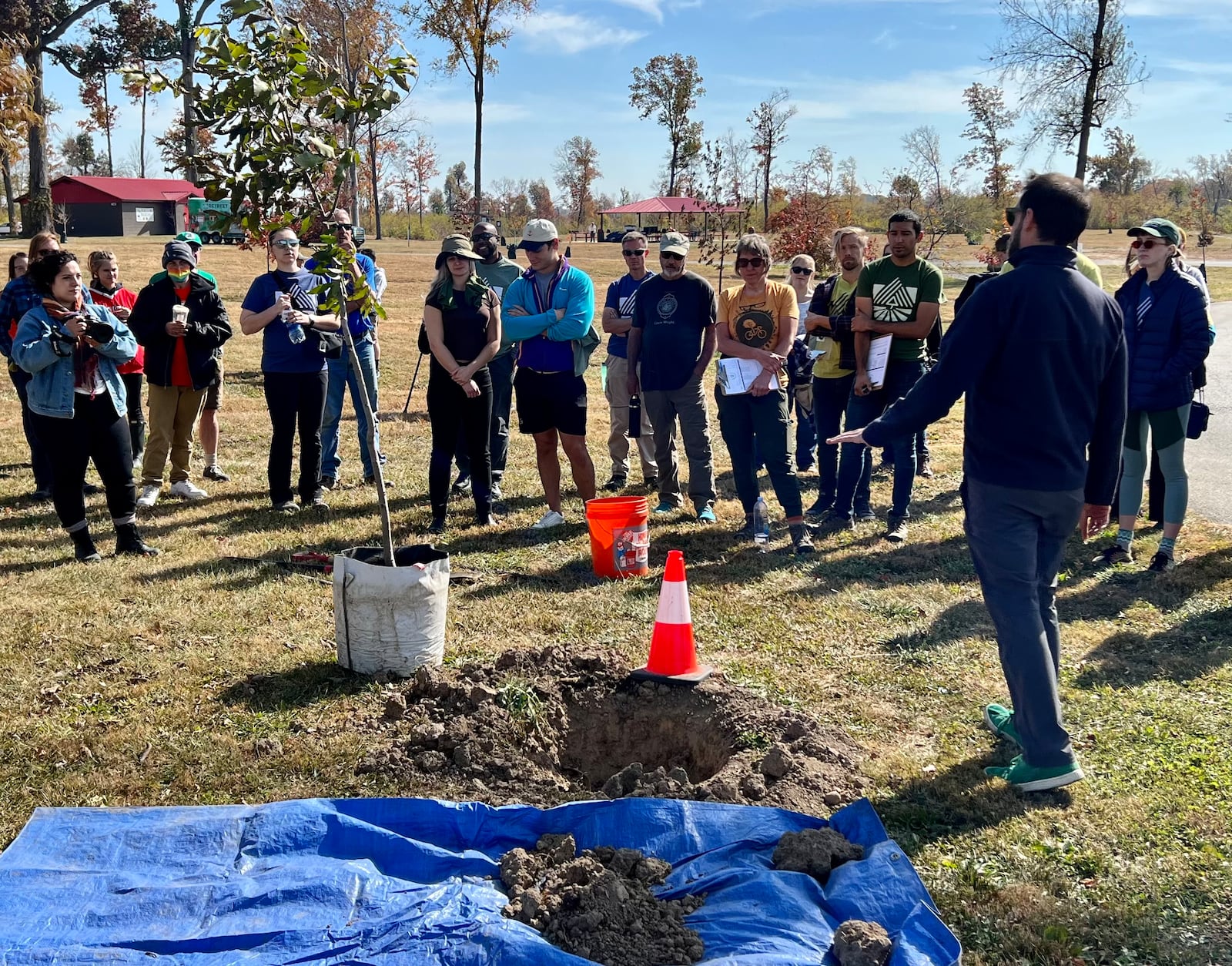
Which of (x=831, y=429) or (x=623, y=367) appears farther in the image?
(x=623, y=367)

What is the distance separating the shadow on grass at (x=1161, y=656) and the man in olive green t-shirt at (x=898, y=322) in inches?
80.6

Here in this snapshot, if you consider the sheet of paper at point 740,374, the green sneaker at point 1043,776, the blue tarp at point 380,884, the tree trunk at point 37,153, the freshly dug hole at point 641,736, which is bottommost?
the freshly dug hole at point 641,736

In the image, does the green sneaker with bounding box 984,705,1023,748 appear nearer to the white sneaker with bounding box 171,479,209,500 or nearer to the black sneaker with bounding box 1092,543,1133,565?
the black sneaker with bounding box 1092,543,1133,565

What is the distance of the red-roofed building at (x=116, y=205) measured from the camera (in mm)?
59031

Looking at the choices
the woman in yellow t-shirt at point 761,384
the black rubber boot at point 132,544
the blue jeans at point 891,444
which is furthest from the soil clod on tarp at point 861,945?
the black rubber boot at point 132,544

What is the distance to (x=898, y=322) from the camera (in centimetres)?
720

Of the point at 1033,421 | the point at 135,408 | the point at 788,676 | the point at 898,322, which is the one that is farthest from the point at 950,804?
the point at 135,408

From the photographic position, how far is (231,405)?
13.1 m

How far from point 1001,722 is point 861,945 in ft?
6.13

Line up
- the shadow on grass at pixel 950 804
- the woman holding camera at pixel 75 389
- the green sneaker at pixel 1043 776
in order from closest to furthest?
1. the shadow on grass at pixel 950 804
2. the green sneaker at pixel 1043 776
3. the woman holding camera at pixel 75 389

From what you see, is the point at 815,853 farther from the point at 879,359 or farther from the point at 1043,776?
the point at 879,359

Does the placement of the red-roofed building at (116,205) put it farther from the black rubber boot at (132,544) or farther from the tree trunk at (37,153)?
the black rubber boot at (132,544)

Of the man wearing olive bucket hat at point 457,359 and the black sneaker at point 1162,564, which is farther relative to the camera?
the man wearing olive bucket hat at point 457,359

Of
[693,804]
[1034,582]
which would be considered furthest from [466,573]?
[1034,582]
